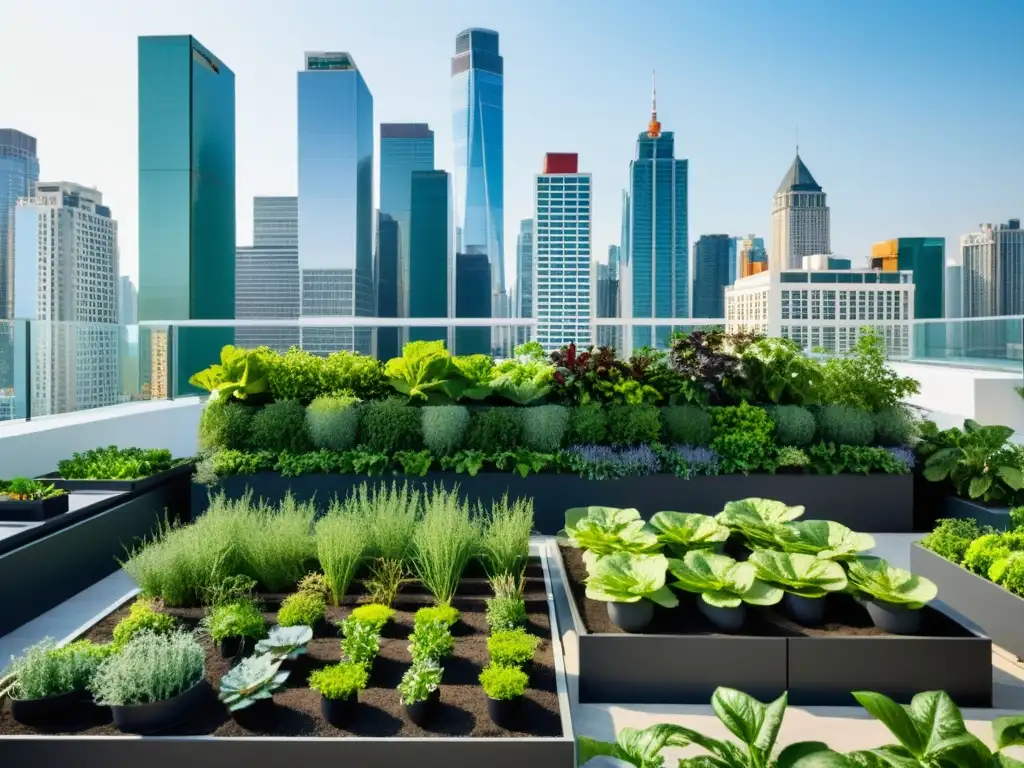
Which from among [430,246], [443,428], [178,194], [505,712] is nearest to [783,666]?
[505,712]

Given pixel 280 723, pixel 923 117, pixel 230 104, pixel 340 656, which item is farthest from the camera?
pixel 230 104

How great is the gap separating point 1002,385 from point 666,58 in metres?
7.55

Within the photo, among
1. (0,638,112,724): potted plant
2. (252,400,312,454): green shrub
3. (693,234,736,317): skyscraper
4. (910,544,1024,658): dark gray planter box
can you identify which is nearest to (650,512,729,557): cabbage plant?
(910,544,1024,658): dark gray planter box

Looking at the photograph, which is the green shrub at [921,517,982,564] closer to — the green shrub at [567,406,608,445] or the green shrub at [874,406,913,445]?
the green shrub at [874,406,913,445]

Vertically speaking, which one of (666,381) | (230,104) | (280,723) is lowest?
(280,723)

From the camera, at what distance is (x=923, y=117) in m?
19.6

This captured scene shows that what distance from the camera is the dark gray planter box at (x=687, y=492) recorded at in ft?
16.6

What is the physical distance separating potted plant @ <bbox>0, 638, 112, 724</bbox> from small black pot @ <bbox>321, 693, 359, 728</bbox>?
27.5 inches

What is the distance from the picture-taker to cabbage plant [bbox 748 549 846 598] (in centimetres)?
282

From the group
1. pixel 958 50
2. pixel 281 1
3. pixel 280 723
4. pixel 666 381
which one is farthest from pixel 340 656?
pixel 958 50

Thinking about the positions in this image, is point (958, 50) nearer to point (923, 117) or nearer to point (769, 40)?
point (923, 117)

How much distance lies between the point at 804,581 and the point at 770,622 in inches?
7.6

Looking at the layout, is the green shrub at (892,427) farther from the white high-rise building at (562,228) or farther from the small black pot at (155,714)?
the white high-rise building at (562,228)

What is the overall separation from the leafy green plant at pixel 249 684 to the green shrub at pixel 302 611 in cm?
43
